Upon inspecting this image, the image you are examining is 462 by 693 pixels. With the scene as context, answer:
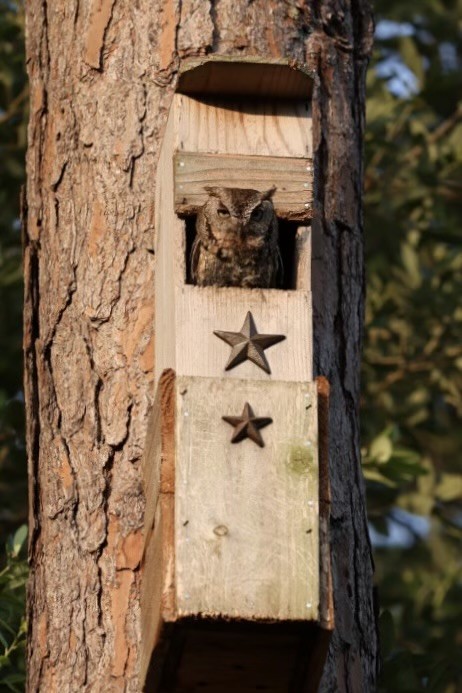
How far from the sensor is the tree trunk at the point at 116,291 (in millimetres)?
3229

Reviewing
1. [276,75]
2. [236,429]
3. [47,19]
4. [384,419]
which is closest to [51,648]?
[236,429]

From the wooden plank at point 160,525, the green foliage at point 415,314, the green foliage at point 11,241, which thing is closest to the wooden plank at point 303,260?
the wooden plank at point 160,525

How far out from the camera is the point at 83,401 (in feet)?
11.0

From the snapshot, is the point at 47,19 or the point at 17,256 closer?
the point at 47,19

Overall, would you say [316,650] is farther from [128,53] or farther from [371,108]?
[371,108]

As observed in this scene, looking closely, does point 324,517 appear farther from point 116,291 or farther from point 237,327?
point 116,291

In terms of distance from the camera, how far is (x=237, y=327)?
2998 mm

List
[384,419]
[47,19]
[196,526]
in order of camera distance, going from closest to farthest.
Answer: [196,526] < [47,19] < [384,419]

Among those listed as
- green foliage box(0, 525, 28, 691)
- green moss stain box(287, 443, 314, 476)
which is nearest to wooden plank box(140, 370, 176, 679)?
green moss stain box(287, 443, 314, 476)

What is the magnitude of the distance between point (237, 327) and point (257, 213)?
0.45 meters

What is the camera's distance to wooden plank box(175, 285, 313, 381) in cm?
296

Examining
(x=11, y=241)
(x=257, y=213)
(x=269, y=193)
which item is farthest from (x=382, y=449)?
(x=11, y=241)

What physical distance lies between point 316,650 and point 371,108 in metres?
3.92

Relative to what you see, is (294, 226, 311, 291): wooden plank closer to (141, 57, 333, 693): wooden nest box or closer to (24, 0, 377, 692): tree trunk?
(141, 57, 333, 693): wooden nest box
